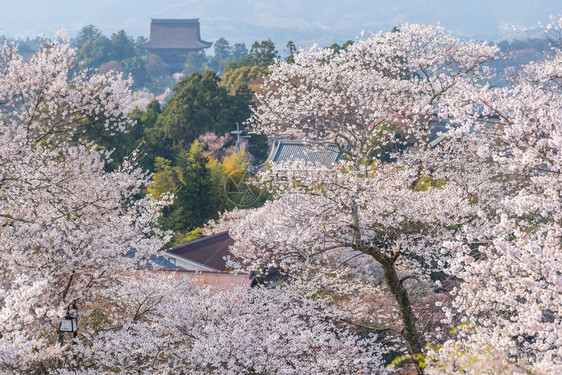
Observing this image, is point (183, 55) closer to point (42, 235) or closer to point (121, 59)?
point (121, 59)

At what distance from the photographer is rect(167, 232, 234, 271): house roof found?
1856cm

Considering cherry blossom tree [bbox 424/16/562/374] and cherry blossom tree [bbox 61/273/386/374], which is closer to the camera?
cherry blossom tree [bbox 424/16/562/374]

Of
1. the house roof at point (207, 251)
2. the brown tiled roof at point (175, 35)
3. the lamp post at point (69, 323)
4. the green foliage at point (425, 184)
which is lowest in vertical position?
the house roof at point (207, 251)

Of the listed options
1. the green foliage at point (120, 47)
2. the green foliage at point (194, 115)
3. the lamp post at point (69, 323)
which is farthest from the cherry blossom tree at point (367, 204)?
the green foliage at point (120, 47)

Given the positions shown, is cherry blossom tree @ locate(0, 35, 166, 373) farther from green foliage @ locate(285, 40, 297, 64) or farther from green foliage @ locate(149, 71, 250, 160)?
green foliage @ locate(285, 40, 297, 64)

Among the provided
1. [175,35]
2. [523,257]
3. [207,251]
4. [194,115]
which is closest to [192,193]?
[207,251]

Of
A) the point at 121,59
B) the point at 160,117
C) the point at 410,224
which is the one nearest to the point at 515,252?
the point at 410,224

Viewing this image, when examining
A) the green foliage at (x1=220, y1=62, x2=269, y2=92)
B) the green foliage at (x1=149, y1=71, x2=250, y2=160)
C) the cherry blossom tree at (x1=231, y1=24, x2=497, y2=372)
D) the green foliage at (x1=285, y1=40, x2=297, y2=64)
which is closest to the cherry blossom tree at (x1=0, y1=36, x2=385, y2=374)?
the cherry blossom tree at (x1=231, y1=24, x2=497, y2=372)

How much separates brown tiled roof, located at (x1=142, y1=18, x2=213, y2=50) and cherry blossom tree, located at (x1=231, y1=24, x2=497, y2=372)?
7713cm

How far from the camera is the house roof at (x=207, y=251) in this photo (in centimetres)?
1856

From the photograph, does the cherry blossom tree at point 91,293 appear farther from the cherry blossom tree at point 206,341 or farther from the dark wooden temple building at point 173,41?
the dark wooden temple building at point 173,41

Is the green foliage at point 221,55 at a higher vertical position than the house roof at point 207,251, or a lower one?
higher

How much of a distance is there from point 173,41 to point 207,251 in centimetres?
7865

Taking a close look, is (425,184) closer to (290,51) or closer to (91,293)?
(91,293)
